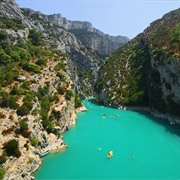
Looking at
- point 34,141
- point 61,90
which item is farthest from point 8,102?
point 61,90

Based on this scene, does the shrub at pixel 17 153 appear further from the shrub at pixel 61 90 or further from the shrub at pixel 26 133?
the shrub at pixel 61 90

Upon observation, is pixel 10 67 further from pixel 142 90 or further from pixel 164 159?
pixel 142 90

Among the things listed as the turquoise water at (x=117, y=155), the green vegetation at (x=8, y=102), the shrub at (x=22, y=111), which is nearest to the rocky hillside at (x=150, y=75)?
the turquoise water at (x=117, y=155)

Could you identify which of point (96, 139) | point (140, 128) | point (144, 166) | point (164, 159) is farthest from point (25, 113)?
point (140, 128)

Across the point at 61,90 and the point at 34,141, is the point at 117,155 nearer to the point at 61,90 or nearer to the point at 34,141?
the point at 34,141

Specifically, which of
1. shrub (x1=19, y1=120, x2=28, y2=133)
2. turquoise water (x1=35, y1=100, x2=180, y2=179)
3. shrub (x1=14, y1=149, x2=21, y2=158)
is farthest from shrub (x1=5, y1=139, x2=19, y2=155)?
shrub (x1=19, y1=120, x2=28, y2=133)
